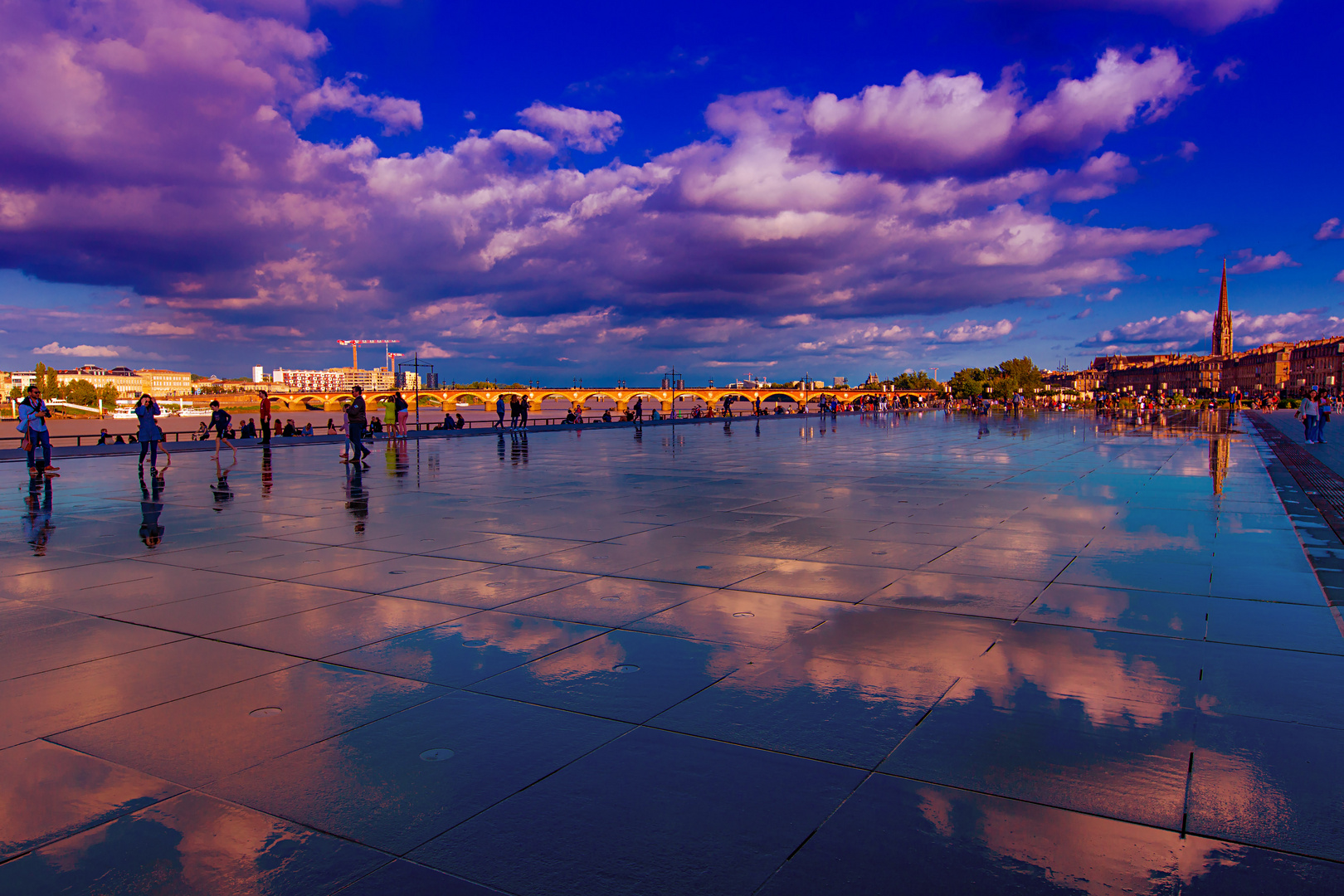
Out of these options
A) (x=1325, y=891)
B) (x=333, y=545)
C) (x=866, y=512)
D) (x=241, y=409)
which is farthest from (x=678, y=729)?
(x=241, y=409)

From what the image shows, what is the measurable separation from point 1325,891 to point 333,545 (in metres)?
8.51

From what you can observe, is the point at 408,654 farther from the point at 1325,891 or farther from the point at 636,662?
the point at 1325,891

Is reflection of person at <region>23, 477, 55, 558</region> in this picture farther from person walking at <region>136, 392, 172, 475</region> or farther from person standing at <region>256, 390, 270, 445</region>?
person standing at <region>256, 390, 270, 445</region>

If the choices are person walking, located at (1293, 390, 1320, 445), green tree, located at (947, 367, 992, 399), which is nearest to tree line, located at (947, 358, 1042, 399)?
green tree, located at (947, 367, 992, 399)

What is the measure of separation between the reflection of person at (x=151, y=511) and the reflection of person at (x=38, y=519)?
0.94 metres

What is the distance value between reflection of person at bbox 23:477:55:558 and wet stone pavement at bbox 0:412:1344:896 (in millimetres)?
168

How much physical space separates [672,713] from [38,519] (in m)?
11.0

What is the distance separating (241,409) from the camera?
142 metres

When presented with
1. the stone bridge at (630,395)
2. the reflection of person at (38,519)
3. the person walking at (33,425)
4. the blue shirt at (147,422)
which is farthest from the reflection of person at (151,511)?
the stone bridge at (630,395)

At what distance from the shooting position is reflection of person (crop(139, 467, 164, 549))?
930 centimetres

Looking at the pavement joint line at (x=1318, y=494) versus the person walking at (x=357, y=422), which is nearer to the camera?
the pavement joint line at (x=1318, y=494)

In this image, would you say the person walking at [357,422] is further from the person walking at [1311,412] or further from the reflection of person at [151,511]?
the person walking at [1311,412]

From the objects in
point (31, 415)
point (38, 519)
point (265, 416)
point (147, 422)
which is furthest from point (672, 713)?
point (265, 416)

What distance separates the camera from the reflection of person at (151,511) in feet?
30.5
